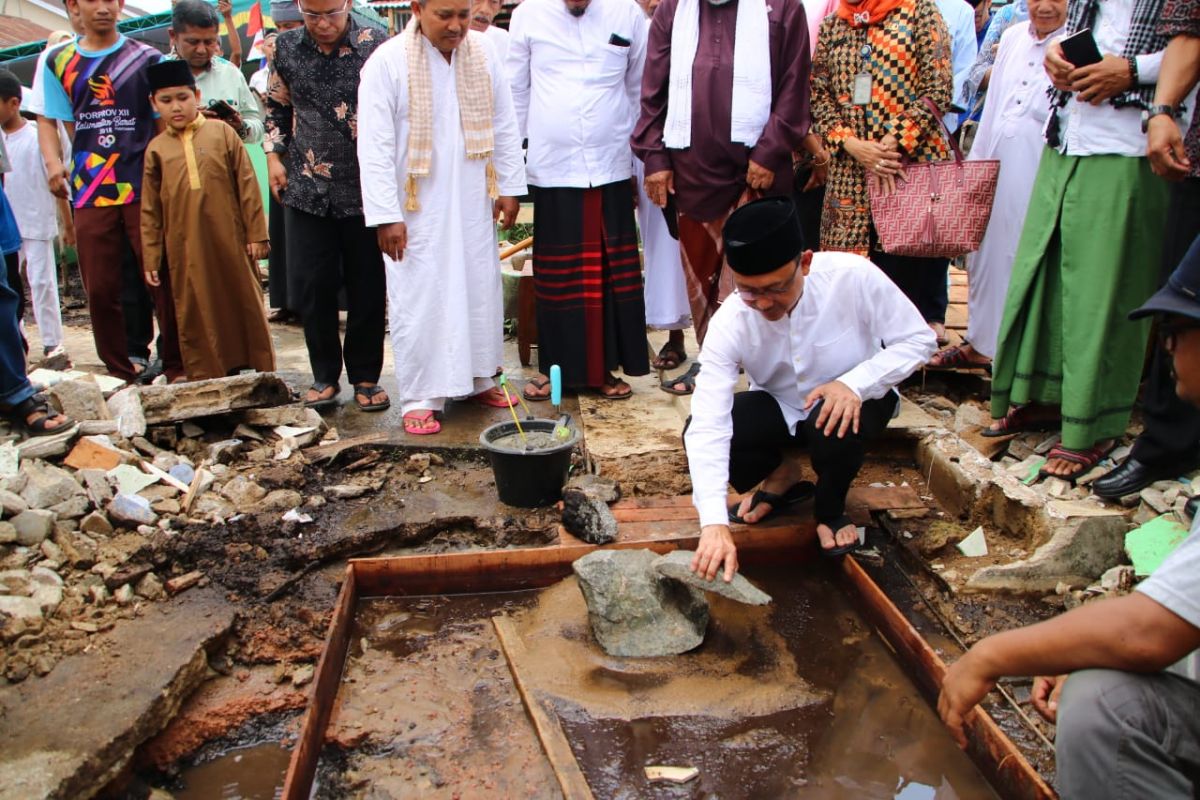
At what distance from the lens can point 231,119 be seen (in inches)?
201

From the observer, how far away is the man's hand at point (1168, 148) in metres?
3.00

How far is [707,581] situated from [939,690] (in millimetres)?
722

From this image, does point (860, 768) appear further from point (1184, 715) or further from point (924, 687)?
point (1184, 715)

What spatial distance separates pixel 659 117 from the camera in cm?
450

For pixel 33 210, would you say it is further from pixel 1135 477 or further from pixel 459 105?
pixel 1135 477

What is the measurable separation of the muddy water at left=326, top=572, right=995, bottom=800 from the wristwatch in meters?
1.99

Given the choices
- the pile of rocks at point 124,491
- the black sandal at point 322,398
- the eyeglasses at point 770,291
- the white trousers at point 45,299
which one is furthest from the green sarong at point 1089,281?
the white trousers at point 45,299

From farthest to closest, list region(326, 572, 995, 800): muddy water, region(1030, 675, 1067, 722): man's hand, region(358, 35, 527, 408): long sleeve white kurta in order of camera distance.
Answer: region(358, 35, 527, 408): long sleeve white kurta < region(326, 572, 995, 800): muddy water < region(1030, 675, 1067, 722): man's hand

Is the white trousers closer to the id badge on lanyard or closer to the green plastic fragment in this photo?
the id badge on lanyard

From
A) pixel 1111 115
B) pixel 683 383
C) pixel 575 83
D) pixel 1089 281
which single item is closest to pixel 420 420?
pixel 683 383

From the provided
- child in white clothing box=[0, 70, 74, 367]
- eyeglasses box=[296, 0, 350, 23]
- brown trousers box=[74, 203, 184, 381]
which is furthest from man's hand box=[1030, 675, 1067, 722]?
child in white clothing box=[0, 70, 74, 367]

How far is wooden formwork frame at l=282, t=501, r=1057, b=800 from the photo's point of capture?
2.66 meters

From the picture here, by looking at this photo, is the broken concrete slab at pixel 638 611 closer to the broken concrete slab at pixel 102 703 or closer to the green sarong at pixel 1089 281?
the broken concrete slab at pixel 102 703

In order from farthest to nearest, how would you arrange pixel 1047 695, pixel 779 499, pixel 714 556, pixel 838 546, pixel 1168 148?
pixel 779 499
pixel 838 546
pixel 1168 148
pixel 714 556
pixel 1047 695
